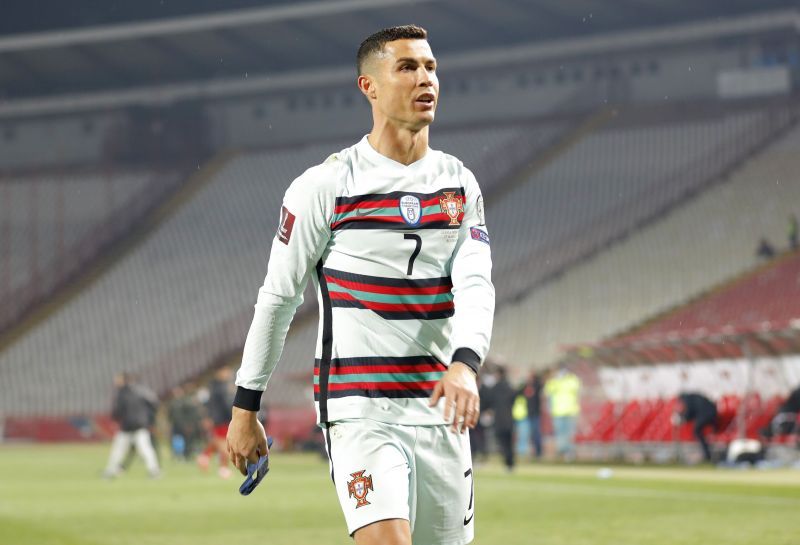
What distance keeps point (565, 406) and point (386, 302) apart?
23.3m

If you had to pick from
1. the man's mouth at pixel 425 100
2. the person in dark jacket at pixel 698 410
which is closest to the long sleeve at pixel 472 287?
the man's mouth at pixel 425 100

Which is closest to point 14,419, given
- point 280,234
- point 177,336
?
point 177,336

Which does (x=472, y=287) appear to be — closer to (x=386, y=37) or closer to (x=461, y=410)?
(x=461, y=410)

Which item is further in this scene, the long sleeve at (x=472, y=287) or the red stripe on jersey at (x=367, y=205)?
the red stripe on jersey at (x=367, y=205)

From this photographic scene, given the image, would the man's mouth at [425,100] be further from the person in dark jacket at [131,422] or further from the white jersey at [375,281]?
the person in dark jacket at [131,422]

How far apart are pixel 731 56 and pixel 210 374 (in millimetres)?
21567

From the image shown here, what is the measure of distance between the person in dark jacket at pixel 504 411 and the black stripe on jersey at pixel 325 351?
20821 mm

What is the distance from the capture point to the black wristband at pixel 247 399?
5.22m

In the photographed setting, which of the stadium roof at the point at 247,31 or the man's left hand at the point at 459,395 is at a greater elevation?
the stadium roof at the point at 247,31

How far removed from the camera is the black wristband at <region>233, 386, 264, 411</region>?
5.22m

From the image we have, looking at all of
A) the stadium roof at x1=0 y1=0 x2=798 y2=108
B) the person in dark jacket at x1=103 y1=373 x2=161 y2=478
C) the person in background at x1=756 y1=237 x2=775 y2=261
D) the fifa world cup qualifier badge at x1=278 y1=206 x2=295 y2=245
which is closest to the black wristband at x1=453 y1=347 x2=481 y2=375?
the fifa world cup qualifier badge at x1=278 y1=206 x2=295 y2=245

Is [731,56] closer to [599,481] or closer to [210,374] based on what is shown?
[210,374]

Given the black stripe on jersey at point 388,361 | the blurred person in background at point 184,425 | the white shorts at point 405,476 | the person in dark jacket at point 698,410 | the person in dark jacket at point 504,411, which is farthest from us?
the blurred person in background at point 184,425

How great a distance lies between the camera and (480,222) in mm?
5359
